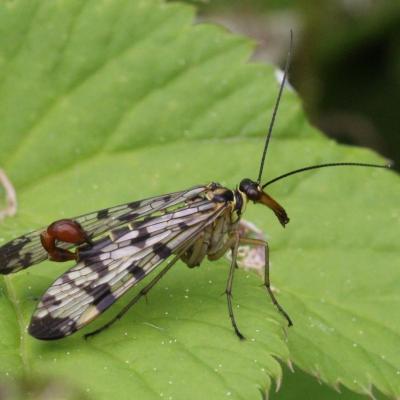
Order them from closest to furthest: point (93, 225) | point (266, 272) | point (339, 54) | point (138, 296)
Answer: point (138, 296) → point (93, 225) → point (266, 272) → point (339, 54)

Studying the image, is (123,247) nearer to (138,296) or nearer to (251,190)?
(138,296)

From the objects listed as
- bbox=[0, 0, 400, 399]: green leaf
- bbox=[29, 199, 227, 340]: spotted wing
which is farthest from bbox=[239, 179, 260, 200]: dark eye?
bbox=[0, 0, 400, 399]: green leaf

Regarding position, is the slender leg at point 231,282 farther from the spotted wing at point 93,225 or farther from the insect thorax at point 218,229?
the spotted wing at point 93,225

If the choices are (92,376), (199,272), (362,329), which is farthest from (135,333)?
(362,329)

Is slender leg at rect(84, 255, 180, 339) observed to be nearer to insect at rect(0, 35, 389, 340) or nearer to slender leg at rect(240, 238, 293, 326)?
insect at rect(0, 35, 389, 340)

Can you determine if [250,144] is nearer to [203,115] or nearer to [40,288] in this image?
[203,115]

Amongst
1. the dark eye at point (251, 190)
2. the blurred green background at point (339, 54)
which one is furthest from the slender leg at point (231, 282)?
the blurred green background at point (339, 54)

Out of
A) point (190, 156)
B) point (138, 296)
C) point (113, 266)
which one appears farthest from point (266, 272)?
point (190, 156)
